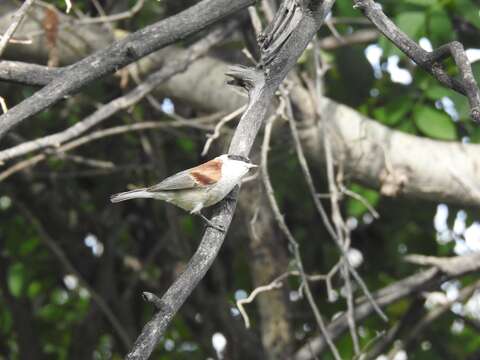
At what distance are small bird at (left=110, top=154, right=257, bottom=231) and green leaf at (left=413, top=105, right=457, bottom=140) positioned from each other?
59.3 inches

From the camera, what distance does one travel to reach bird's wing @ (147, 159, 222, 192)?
129 inches

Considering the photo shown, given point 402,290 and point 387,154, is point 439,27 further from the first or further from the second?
point 402,290

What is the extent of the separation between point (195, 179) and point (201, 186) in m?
0.07

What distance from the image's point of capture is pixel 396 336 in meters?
4.62

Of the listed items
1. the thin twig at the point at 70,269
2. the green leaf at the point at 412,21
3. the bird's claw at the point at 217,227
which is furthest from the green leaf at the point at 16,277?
the bird's claw at the point at 217,227

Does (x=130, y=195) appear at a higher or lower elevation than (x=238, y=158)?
lower

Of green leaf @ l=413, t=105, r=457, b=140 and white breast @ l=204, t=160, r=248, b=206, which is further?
green leaf @ l=413, t=105, r=457, b=140

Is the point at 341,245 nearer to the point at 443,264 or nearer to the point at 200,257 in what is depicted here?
the point at 443,264

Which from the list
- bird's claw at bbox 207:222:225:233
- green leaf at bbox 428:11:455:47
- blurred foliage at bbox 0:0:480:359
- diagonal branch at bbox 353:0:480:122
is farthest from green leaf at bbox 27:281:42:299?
diagonal branch at bbox 353:0:480:122

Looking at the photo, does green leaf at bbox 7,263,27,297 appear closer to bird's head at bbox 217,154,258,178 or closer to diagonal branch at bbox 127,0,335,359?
bird's head at bbox 217,154,258,178

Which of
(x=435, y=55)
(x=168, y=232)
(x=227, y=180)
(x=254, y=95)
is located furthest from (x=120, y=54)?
(x=168, y=232)

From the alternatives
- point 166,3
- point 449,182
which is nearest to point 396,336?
point 449,182

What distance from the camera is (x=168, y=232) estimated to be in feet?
16.9

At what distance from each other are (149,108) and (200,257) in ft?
9.80
